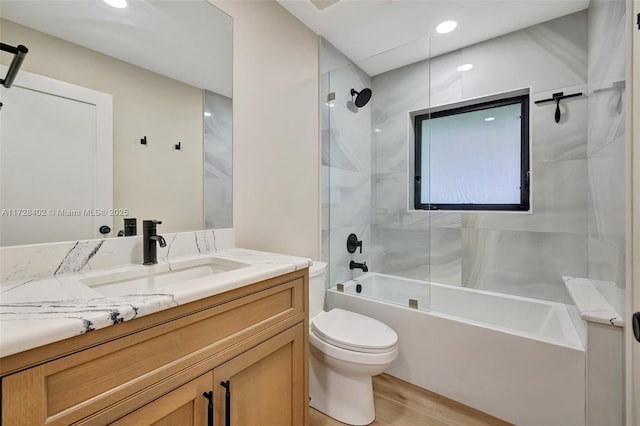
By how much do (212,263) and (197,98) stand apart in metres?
0.81

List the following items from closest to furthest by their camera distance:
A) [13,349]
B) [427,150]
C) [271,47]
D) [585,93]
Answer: [13,349] → [271,47] → [585,93] → [427,150]

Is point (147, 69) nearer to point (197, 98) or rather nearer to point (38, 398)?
point (197, 98)

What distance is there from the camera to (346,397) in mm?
1521

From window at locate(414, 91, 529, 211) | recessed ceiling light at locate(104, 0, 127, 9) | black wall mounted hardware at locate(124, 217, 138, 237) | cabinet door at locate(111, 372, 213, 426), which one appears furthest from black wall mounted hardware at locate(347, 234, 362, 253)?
recessed ceiling light at locate(104, 0, 127, 9)

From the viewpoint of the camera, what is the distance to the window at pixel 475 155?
2.20 metres

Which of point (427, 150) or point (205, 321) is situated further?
point (427, 150)

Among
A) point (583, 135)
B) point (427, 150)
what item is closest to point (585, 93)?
point (583, 135)

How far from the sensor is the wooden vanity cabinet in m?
0.51

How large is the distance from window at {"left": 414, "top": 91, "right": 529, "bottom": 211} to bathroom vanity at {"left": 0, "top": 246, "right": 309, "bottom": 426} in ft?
5.86

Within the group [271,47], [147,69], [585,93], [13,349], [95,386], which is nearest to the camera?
[13,349]

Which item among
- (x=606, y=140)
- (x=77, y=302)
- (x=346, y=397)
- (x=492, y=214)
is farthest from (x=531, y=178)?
(x=77, y=302)

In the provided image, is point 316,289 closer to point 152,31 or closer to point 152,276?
point 152,276

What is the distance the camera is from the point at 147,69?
1.18 m

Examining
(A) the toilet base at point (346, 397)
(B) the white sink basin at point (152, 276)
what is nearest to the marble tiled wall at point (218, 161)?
(B) the white sink basin at point (152, 276)
